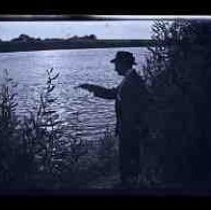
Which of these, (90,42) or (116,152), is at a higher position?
(90,42)

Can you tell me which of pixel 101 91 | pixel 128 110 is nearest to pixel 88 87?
pixel 101 91

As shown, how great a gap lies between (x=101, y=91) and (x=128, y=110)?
13 cm

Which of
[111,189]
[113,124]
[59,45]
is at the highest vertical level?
[59,45]

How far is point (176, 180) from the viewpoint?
3779mm

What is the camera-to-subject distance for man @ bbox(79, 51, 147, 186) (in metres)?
3.75

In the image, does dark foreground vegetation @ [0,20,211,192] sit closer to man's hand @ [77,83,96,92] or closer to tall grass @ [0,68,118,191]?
tall grass @ [0,68,118,191]

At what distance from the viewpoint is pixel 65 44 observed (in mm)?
3756

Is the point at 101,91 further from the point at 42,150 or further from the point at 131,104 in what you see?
the point at 42,150

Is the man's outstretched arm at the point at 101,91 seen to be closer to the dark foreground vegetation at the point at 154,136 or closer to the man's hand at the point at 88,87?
the man's hand at the point at 88,87

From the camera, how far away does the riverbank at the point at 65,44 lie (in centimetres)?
371

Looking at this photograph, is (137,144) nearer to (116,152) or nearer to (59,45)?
(116,152)

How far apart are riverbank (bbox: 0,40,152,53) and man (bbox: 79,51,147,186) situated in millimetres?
45
